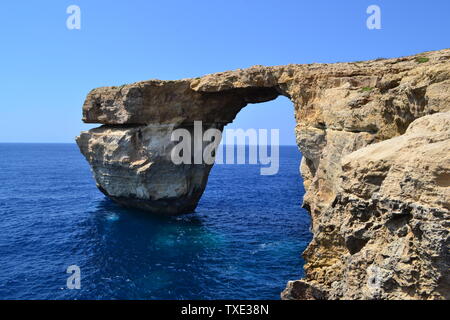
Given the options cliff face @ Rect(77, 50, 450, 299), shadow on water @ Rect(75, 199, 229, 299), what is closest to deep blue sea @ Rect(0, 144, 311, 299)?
shadow on water @ Rect(75, 199, 229, 299)

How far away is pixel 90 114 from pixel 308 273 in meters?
33.6

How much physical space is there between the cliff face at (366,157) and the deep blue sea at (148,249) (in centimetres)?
754

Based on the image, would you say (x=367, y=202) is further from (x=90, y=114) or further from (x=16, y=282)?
(x=90, y=114)

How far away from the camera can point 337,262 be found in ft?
45.9

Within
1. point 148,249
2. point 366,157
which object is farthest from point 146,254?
point 366,157

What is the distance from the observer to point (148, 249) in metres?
29.5

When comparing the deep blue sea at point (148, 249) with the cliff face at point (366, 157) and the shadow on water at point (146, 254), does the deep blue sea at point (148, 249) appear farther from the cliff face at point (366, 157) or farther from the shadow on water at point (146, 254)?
the cliff face at point (366, 157)

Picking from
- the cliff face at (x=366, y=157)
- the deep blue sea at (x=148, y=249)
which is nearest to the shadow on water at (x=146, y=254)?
the deep blue sea at (x=148, y=249)

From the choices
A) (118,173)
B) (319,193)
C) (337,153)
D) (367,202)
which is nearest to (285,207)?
(118,173)

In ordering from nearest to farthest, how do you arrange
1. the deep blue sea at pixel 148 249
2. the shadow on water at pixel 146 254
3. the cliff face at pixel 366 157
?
the cliff face at pixel 366 157, the shadow on water at pixel 146 254, the deep blue sea at pixel 148 249

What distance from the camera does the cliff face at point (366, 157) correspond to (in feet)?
26.7

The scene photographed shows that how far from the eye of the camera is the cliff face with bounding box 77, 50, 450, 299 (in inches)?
320

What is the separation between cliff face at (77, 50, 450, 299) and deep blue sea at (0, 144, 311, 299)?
7.54 meters

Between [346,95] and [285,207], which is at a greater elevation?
[346,95]
